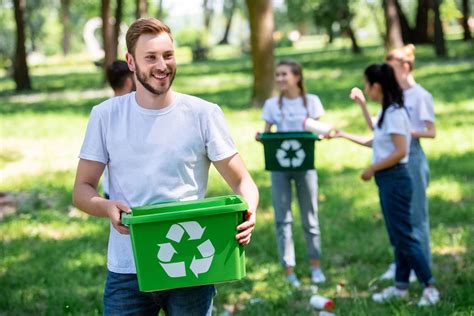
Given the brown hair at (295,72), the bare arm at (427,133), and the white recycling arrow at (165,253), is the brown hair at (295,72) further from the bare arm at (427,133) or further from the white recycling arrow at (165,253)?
the white recycling arrow at (165,253)

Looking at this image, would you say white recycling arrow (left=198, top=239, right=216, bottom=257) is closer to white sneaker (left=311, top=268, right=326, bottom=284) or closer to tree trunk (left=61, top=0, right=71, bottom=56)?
white sneaker (left=311, top=268, right=326, bottom=284)

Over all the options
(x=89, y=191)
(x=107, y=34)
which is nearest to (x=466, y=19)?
(x=107, y=34)

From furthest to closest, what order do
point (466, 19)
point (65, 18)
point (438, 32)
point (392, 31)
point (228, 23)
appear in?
point (228, 23)
point (65, 18)
point (466, 19)
point (438, 32)
point (392, 31)

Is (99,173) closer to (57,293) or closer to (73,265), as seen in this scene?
(57,293)

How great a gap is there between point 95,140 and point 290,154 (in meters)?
3.07

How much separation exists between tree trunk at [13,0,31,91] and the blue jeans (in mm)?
24132

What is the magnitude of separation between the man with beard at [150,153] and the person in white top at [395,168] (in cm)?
234

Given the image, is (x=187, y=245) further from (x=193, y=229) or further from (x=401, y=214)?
(x=401, y=214)

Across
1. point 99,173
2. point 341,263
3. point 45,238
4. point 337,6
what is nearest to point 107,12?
point 337,6

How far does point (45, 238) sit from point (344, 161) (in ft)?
15.6

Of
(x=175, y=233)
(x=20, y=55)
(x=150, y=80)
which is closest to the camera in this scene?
(x=175, y=233)

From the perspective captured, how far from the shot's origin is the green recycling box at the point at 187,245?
3.05 meters

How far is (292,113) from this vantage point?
6.46 metres

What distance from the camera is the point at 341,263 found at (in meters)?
6.95
